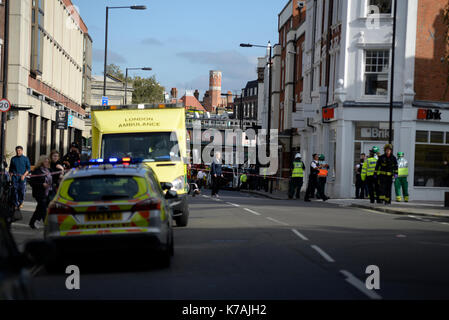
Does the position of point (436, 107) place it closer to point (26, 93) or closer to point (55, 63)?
point (26, 93)

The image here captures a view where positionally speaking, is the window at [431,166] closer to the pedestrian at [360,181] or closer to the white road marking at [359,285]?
the pedestrian at [360,181]

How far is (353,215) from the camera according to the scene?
2147 centimetres

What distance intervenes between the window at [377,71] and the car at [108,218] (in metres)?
25.8

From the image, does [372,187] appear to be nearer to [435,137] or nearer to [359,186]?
[359,186]

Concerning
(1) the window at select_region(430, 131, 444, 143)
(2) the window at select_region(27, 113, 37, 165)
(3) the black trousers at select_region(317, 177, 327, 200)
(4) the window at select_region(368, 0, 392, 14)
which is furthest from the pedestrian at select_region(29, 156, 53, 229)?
(2) the window at select_region(27, 113, 37, 165)

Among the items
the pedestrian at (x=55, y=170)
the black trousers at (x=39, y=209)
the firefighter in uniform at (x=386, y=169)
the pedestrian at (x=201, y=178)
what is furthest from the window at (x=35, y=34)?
the black trousers at (x=39, y=209)

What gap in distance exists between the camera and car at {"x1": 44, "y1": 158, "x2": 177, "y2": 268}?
10.2 metres

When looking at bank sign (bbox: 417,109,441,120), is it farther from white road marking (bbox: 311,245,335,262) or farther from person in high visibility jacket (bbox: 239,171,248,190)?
person in high visibility jacket (bbox: 239,171,248,190)

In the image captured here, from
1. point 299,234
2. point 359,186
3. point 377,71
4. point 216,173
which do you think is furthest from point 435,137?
point 299,234

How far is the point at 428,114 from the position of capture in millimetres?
34375

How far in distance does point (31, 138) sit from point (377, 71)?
1876 cm

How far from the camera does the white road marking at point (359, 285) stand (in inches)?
320
